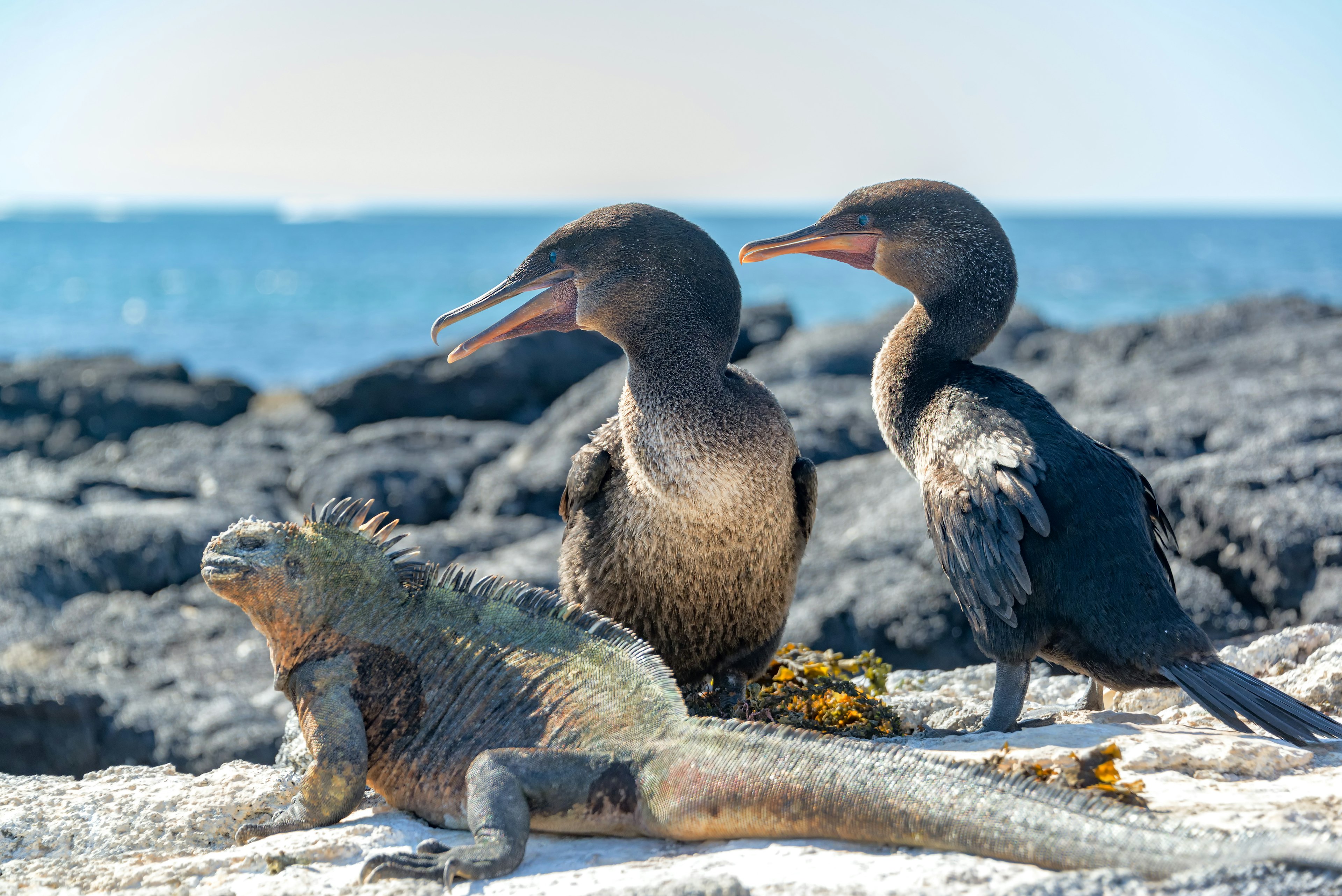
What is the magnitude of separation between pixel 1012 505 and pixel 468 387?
35.1ft

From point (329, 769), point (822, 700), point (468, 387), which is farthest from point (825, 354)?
point (329, 769)

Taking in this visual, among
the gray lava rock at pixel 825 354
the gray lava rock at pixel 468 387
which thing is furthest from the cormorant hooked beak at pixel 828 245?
the gray lava rock at pixel 468 387

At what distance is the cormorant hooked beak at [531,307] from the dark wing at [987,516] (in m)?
1.64

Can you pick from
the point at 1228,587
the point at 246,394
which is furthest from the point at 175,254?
the point at 1228,587

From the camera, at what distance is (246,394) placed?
16.0 metres

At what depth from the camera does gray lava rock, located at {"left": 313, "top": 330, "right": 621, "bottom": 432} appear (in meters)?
13.9

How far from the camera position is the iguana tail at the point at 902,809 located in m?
2.53

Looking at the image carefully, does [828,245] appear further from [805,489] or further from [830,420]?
[830,420]

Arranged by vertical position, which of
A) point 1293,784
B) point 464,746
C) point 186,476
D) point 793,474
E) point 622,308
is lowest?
point 186,476

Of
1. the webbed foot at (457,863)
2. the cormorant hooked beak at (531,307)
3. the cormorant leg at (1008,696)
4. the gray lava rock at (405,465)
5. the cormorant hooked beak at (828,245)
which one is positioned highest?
the cormorant hooked beak at (828,245)

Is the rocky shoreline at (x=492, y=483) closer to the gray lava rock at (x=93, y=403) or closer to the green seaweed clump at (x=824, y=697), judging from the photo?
the gray lava rock at (x=93, y=403)

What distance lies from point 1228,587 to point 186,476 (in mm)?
9784

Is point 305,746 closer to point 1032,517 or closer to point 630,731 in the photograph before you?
point 630,731

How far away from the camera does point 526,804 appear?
3.21 meters
